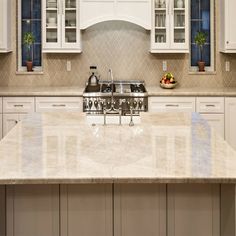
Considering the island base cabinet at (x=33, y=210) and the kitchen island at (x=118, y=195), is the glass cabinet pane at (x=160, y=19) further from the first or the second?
the island base cabinet at (x=33, y=210)

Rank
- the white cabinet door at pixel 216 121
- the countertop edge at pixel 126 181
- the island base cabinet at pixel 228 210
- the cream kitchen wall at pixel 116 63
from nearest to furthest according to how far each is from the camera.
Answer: the countertop edge at pixel 126 181 < the island base cabinet at pixel 228 210 < the white cabinet door at pixel 216 121 < the cream kitchen wall at pixel 116 63

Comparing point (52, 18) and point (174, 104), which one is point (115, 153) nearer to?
point (174, 104)

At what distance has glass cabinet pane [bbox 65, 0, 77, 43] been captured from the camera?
6.57 m

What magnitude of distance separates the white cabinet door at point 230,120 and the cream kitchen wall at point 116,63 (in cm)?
76

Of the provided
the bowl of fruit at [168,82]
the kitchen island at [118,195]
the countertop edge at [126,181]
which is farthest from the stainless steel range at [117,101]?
the countertop edge at [126,181]

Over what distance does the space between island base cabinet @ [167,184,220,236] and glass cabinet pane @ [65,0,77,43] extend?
161 inches

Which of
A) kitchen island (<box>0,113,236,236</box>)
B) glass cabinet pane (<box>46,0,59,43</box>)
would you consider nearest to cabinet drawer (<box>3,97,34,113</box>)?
glass cabinet pane (<box>46,0,59,43</box>)

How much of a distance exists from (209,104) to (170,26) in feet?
3.43

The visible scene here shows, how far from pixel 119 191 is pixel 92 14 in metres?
4.04

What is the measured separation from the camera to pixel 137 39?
273 inches

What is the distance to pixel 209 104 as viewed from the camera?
248 inches

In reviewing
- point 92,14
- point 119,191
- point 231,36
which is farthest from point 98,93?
point 119,191

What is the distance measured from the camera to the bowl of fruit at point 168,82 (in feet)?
21.7

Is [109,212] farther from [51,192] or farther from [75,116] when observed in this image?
[75,116]
